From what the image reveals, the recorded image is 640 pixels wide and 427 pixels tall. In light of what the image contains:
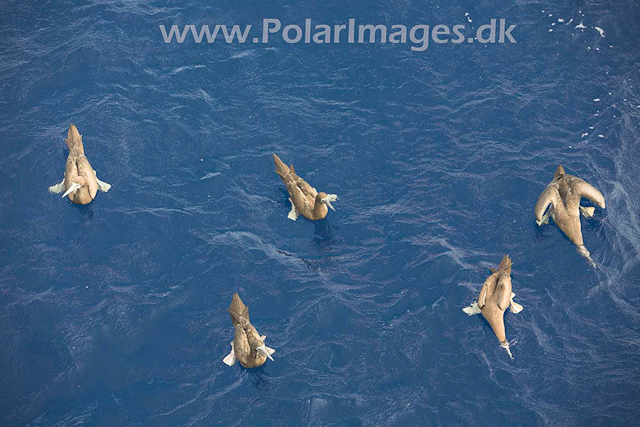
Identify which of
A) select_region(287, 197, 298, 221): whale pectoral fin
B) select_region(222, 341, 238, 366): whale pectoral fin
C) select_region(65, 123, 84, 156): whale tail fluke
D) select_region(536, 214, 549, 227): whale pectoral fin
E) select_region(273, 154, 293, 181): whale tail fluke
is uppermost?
select_region(65, 123, 84, 156): whale tail fluke

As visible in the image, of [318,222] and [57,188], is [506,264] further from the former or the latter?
[57,188]

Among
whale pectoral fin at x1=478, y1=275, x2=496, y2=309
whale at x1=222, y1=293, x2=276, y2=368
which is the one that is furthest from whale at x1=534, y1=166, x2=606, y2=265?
Answer: whale at x1=222, y1=293, x2=276, y2=368

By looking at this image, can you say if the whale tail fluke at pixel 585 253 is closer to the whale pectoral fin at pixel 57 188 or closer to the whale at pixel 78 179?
the whale at pixel 78 179

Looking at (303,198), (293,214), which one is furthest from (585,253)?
(293,214)

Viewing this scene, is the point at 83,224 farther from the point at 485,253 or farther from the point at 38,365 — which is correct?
the point at 485,253

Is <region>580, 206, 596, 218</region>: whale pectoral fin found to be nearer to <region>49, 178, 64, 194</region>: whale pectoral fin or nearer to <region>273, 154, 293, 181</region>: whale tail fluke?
<region>273, 154, 293, 181</region>: whale tail fluke

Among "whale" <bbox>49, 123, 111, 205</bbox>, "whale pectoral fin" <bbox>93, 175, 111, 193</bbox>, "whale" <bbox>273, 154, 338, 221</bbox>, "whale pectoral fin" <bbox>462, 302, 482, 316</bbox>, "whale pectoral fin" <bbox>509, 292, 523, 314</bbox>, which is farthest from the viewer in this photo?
"whale pectoral fin" <bbox>93, 175, 111, 193</bbox>

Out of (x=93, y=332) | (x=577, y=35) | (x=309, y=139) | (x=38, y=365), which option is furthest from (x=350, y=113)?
(x=38, y=365)
